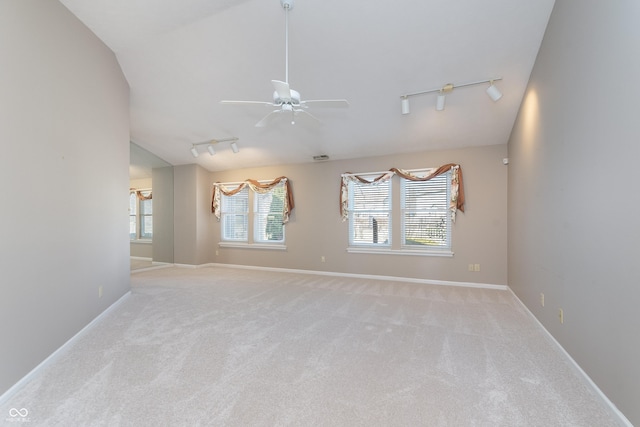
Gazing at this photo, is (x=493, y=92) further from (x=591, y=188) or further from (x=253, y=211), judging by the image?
(x=253, y=211)

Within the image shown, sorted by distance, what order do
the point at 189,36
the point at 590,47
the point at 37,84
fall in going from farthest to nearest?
the point at 189,36
the point at 37,84
the point at 590,47

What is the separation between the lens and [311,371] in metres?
2.13

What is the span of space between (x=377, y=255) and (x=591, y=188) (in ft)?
12.3

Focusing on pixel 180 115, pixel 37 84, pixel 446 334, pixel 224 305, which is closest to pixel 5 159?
pixel 37 84

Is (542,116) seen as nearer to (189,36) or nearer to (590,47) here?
(590,47)

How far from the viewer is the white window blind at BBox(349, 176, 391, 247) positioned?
5.50 m

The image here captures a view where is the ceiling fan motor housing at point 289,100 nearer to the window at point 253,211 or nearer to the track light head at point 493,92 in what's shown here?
the track light head at point 493,92

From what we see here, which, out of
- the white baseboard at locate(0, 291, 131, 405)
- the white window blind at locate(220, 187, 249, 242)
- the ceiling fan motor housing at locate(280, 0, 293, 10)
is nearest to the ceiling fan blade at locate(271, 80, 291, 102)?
the ceiling fan motor housing at locate(280, 0, 293, 10)

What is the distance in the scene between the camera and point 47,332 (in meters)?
2.27

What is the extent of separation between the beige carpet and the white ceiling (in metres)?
2.80

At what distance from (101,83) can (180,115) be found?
147cm

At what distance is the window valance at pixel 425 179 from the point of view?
4801mm

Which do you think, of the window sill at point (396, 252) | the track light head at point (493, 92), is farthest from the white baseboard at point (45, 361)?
the track light head at point (493, 92)

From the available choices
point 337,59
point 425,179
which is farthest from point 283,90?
point 425,179
